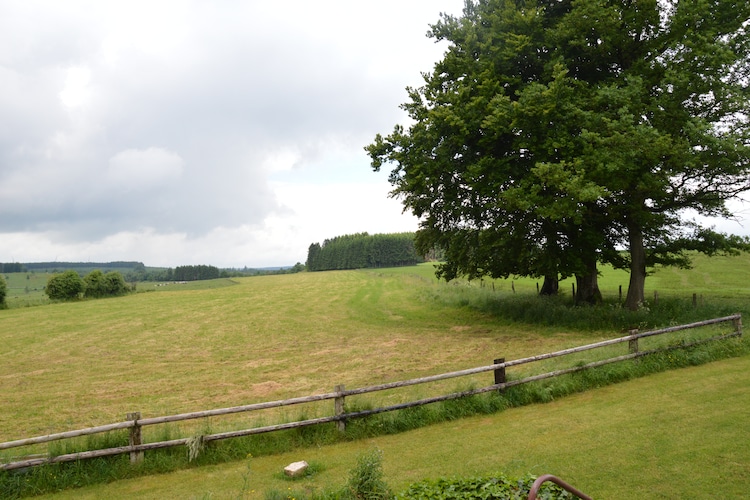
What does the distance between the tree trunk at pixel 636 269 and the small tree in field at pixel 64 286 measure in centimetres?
7743

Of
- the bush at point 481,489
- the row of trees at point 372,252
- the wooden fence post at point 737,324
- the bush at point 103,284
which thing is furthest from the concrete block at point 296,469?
the row of trees at point 372,252

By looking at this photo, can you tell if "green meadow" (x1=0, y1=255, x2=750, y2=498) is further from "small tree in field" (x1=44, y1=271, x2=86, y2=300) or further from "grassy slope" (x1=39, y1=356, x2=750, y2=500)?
"small tree in field" (x1=44, y1=271, x2=86, y2=300)

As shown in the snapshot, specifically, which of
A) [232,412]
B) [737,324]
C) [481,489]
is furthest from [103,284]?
[481,489]

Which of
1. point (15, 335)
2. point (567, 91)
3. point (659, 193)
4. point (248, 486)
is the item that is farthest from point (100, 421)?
point (15, 335)

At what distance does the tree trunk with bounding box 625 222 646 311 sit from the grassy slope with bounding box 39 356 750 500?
12191 millimetres

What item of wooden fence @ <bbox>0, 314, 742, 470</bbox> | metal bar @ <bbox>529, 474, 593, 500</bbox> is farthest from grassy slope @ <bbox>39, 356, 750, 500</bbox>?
metal bar @ <bbox>529, 474, 593, 500</bbox>

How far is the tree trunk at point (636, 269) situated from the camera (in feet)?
73.3

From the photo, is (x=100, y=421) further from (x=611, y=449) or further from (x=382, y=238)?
(x=382, y=238)

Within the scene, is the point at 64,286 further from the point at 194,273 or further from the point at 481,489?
the point at 194,273

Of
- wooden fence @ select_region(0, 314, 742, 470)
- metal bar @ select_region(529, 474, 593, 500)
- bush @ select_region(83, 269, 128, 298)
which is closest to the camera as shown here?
metal bar @ select_region(529, 474, 593, 500)

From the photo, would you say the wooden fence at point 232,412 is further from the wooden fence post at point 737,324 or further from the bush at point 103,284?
the bush at point 103,284

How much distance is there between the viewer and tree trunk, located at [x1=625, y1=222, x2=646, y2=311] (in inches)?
880

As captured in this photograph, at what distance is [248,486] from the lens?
7.64 m

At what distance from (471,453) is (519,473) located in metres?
1.31
